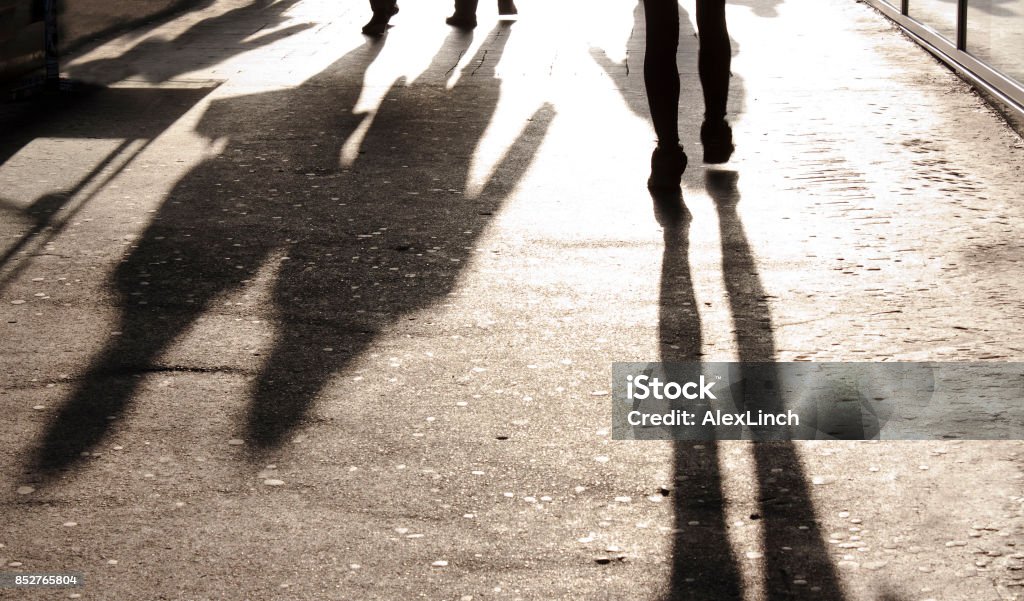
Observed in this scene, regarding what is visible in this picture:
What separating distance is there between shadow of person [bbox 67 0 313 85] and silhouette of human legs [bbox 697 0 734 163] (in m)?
4.09

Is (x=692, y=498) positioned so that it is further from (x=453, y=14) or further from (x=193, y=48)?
(x=453, y=14)

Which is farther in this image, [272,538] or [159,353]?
[159,353]

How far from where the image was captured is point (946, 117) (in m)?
7.40

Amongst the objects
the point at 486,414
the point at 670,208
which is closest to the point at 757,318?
the point at 486,414

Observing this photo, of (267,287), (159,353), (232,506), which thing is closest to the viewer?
(232,506)

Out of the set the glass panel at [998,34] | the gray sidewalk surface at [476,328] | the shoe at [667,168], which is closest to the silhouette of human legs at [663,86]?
the shoe at [667,168]

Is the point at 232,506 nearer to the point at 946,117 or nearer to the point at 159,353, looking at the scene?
the point at 159,353

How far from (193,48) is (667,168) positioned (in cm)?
535

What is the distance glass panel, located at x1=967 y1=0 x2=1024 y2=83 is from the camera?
7.62 meters

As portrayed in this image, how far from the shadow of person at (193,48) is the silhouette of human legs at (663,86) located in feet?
13.5

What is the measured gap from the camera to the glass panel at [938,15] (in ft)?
30.8

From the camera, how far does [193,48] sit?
1040 centimetres

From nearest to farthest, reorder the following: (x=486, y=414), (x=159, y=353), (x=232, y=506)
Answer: (x=232, y=506), (x=486, y=414), (x=159, y=353)

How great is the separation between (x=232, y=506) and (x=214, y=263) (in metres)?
2.09
